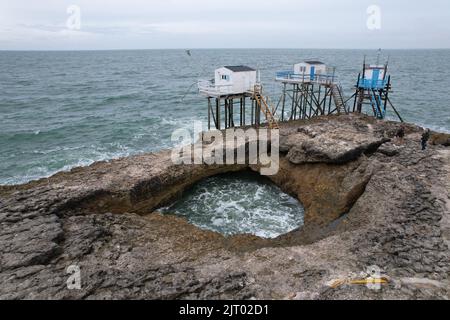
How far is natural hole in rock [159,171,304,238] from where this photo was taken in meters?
18.8

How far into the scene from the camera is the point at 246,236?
16516mm

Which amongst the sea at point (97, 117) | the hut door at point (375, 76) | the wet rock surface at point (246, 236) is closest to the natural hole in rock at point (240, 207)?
the wet rock surface at point (246, 236)

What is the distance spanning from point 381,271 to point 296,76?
26.0 meters

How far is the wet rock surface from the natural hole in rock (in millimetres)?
816

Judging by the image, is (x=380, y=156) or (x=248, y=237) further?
(x=380, y=156)

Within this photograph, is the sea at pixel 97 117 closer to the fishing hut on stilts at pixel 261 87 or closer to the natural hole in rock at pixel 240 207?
the fishing hut on stilts at pixel 261 87

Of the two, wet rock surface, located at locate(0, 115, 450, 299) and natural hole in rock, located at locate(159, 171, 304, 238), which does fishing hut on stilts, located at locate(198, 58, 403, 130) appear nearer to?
natural hole in rock, located at locate(159, 171, 304, 238)

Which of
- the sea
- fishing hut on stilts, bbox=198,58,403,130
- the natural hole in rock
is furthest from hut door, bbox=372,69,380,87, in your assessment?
the natural hole in rock

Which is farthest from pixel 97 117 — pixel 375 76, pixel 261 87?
pixel 375 76

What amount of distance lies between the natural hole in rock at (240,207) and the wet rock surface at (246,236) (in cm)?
82

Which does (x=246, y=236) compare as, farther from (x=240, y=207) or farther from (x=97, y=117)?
(x=97, y=117)
